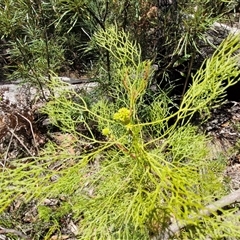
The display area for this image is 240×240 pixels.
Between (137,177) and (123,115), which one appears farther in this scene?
(137,177)

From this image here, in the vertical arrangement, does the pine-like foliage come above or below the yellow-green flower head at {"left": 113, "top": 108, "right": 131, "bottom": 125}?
below

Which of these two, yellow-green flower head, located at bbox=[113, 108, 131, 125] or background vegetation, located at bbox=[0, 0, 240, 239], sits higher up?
yellow-green flower head, located at bbox=[113, 108, 131, 125]

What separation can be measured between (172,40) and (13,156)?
1485 millimetres

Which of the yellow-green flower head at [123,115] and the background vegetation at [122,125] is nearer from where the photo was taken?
the yellow-green flower head at [123,115]

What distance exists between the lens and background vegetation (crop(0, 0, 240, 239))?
1606 millimetres

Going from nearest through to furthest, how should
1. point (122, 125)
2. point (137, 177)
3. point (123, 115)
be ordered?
point (123, 115)
point (137, 177)
point (122, 125)

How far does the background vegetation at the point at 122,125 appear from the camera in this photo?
1.61 metres

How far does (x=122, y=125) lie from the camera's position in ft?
6.66

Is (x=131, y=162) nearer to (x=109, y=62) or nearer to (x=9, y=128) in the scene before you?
(x=109, y=62)

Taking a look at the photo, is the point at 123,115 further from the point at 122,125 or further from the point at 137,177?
the point at 122,125

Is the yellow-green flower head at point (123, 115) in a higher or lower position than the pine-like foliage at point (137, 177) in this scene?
higher

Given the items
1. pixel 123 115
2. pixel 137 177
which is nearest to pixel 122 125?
pixel 137 177

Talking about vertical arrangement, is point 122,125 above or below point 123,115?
below

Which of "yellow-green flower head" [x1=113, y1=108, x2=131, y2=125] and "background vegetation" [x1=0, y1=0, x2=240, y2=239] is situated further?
"background vegetation" [x1=0, y1=0, x2=240, y2=239]
